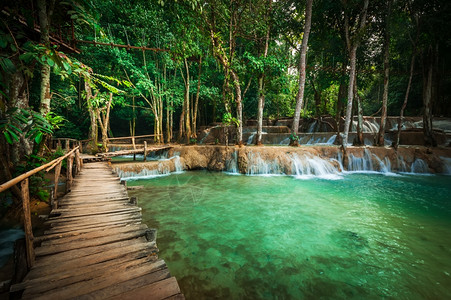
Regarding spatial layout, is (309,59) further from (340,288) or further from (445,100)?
(340,288)

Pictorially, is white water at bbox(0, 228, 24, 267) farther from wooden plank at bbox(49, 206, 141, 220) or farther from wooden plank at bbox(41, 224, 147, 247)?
wooden plank at bbox(41, 224, 147, 247)

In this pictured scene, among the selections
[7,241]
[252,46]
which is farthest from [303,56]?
[7,241]

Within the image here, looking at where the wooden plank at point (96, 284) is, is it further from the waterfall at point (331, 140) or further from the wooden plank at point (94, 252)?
the waterfall at point (331, 140)

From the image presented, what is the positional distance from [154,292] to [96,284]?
668mm

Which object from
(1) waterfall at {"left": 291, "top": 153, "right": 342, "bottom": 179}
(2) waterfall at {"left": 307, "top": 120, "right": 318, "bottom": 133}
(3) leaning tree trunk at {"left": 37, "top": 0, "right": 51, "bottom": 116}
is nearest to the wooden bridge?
(3) leaning tree trunk at {"left": 37, "top": 0, "right": 51, "bottom": 116}

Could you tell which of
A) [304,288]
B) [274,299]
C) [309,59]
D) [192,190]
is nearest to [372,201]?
[304,288]

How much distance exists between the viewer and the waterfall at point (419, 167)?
10938mm

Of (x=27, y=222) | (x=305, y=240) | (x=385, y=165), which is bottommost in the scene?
(x=305, y=240)

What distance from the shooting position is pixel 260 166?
11180 mm

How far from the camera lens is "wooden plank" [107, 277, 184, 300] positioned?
6.05ft

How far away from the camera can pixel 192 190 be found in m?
8.23

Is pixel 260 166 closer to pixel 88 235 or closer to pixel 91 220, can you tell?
pixel 91 220

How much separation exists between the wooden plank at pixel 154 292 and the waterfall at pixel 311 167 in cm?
984

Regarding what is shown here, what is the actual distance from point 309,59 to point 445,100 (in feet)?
49.0
